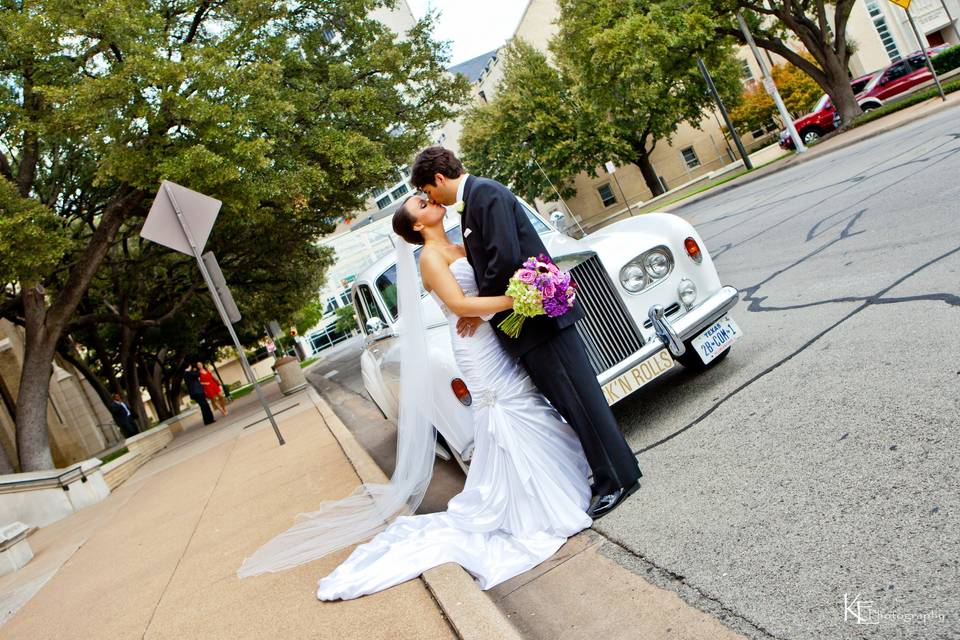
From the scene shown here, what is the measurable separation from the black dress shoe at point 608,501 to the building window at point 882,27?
5550 cm

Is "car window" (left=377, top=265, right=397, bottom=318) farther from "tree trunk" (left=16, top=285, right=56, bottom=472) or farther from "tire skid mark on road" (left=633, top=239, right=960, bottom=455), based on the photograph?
"tree trunk" (left=16, top=285, right=56, bottom=472)

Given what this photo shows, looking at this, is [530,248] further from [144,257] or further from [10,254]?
[144,257]

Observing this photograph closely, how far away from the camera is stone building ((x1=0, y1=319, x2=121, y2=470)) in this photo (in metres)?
24.2

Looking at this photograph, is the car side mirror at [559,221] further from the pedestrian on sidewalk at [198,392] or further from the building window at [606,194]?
the building window at [606,194]

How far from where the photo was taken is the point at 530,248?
436 centimetres

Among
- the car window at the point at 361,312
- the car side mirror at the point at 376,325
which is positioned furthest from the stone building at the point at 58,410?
the car side mirror at the point at 376,325

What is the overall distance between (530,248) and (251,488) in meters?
5.67

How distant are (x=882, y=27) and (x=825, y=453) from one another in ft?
184

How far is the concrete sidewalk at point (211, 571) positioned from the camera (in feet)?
12.9

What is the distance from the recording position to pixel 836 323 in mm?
5848

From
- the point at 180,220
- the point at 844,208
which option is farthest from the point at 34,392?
the point at 844,208

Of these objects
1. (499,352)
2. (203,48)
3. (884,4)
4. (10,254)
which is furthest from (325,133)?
(884,4)

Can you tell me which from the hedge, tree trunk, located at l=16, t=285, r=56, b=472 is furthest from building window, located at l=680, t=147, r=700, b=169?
tree trunk, located at l=16, t=285, r=56, b=472

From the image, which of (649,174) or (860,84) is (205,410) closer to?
(860,84)
